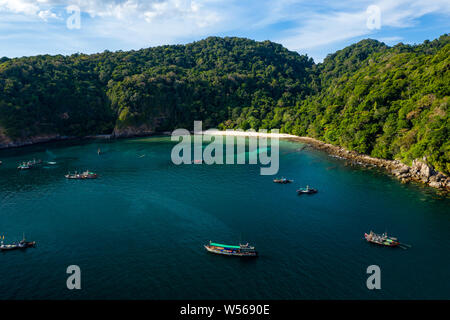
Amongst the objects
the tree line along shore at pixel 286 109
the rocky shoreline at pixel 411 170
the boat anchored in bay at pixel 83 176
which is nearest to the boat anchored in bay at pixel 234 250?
the rocky shoreline at pixel 411 170

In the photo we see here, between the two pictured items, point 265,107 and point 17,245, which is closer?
point 17,245

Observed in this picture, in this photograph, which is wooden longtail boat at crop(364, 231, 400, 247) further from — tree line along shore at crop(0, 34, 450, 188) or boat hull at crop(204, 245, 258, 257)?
tree line along shore at crop(0, 34, 450, 188)

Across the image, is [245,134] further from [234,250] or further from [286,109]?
[234,250]

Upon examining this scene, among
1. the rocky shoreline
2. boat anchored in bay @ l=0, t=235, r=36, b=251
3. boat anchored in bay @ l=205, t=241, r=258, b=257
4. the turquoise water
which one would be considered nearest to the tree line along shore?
the rocky shoreline

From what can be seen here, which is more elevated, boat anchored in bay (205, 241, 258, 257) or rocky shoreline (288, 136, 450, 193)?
rocky shoreline (288, 136, 450, 193)

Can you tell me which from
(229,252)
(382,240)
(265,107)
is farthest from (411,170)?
(265,107)

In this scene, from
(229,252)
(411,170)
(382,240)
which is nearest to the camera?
(229,252)

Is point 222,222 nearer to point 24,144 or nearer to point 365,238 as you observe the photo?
point 365,238
